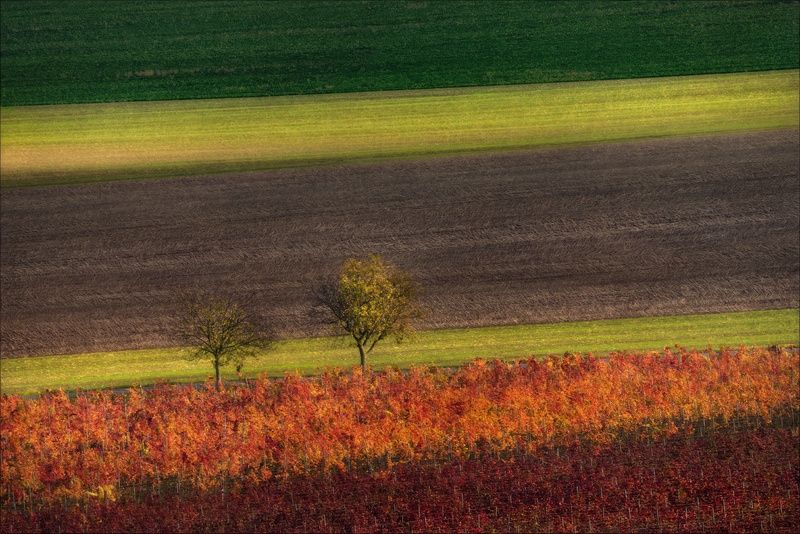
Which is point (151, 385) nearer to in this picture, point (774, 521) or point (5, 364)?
point (5, 364)

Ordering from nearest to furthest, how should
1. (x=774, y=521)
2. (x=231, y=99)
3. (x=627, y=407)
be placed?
(x=774, y=521) < (x=627, y=407) < (x=231, y=99)

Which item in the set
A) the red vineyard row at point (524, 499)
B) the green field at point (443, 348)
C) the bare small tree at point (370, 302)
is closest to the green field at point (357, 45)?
the green field at point (443, 348)

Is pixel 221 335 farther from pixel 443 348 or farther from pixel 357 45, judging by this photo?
pixel 357 45

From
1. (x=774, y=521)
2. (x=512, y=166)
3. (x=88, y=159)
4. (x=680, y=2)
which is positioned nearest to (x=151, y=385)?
(x=88, y=159)

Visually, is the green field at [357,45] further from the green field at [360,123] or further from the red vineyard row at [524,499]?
the red vineyard row at [524,499]

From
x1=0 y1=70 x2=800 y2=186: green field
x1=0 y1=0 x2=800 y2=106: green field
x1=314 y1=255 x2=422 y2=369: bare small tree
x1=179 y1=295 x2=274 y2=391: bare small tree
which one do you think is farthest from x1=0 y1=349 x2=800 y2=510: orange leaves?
x1=0 y1=0 x2=800 y2=106: green field

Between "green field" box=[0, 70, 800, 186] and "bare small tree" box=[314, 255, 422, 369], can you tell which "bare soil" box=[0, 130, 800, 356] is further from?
"bare small tree" box=[314, 255, 422, 369]
